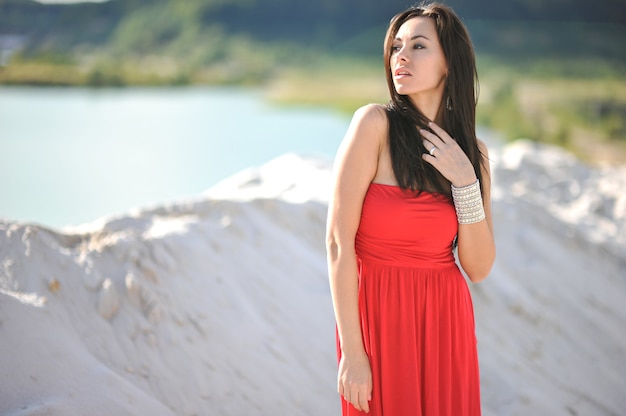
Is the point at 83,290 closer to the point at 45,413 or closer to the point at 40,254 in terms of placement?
the point at 40,254

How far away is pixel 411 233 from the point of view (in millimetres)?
1658

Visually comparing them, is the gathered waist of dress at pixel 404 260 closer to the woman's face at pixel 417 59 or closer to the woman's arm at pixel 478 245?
the woman's arm at pixel 478 245

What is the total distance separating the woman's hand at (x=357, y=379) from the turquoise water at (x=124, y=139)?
7242mm

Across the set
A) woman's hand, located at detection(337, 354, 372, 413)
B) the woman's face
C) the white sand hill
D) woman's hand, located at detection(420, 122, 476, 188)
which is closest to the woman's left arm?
woman's hand, located at detection(420, 122, 476, 188)

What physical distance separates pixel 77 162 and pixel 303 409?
10.3 metres

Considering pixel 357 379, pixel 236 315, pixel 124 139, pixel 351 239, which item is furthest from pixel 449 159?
pixel 124 139

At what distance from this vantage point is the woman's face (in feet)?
5.57

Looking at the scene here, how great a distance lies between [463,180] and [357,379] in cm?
55

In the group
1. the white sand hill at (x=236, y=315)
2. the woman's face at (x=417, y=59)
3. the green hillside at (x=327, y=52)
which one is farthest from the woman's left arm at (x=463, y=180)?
the green hillside at (x=327, y=52)

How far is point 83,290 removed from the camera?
2584 millimetres

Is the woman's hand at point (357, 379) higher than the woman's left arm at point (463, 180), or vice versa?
the woman's left arm at point (463, 180)

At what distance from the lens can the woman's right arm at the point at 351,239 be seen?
1594 millimetres

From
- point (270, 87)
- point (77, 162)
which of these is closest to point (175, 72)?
point (270, 87)

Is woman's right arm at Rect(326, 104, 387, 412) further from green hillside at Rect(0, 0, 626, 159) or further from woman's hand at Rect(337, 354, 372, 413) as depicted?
green hillside at Rect(0, 0, 626, 159)
